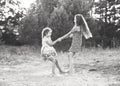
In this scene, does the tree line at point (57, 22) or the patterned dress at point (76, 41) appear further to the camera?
the tree line at point (57, 22)

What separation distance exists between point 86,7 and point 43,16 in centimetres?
390

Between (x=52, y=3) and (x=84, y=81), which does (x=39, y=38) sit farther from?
(x=84, y=81)

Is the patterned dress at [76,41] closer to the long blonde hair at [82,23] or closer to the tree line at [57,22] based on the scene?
the long blonde hair at [82,23]

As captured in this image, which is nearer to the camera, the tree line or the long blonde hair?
the long blonde hair

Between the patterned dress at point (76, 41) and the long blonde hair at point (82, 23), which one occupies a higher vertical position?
the long blonde hair at point (82, 23)

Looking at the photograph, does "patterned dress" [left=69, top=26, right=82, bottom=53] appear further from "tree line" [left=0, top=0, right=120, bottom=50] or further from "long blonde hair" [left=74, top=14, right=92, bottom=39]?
"tree line" [left=0, top=0, right=120, bottom=50]

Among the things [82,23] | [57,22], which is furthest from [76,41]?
[57,22]

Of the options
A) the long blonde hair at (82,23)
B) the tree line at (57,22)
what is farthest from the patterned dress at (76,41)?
the tree line at (57,22)

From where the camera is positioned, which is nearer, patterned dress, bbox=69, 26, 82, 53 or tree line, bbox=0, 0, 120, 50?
patterned dress, bbox=69, 26, 82, 53

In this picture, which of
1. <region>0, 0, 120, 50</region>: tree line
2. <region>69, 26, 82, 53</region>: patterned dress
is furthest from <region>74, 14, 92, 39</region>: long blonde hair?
<region>0, 0, 120, 50</region>: tree line

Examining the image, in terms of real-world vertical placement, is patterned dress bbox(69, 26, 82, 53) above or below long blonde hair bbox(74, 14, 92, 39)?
below

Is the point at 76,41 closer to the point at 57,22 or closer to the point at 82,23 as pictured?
the point at 82,23

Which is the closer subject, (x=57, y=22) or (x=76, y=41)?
(x=76, y=41)

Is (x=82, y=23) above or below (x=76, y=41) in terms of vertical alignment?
above
